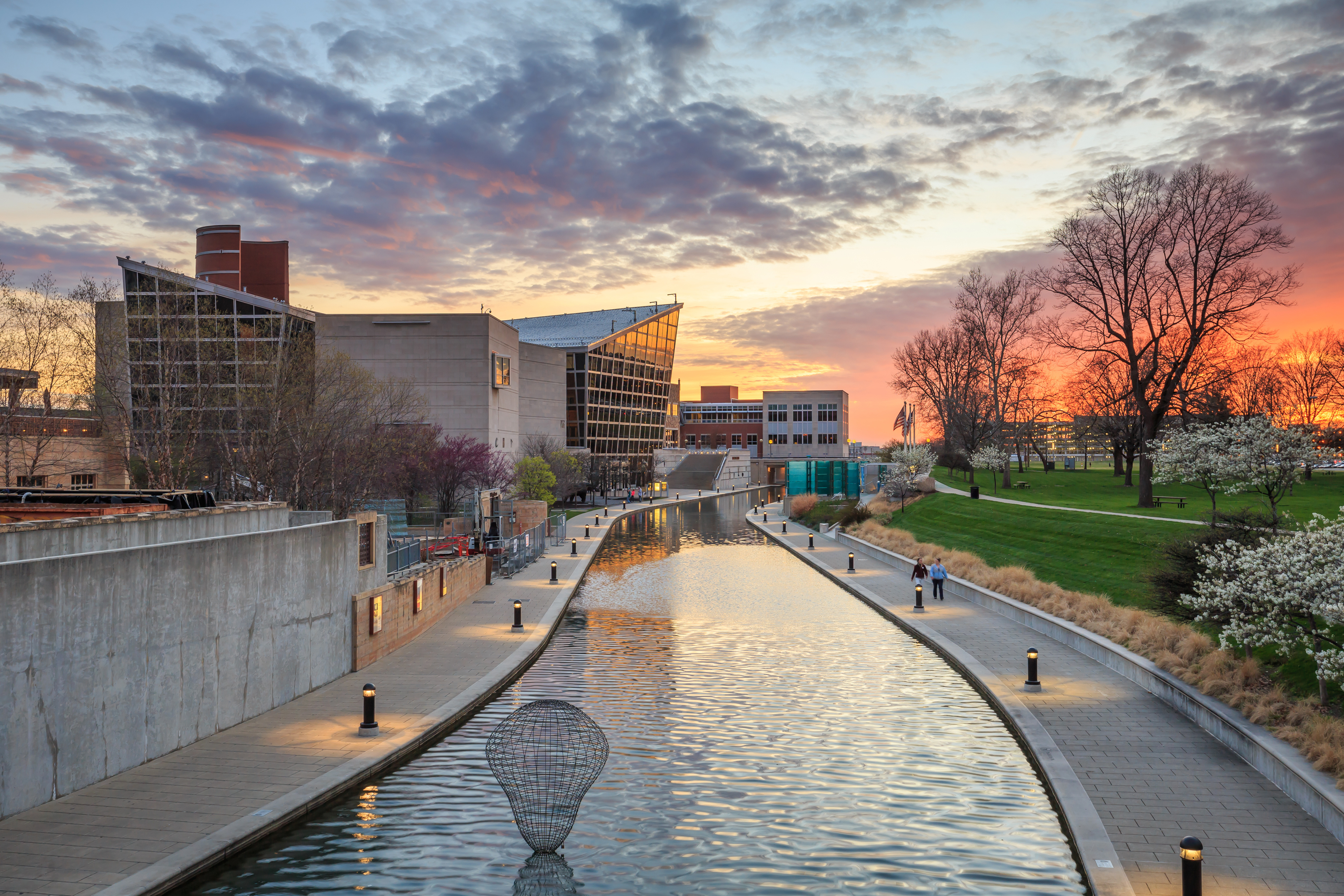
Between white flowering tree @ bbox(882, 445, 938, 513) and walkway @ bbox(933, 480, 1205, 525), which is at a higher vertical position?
white flowering tree @ bbox(882, 445, 938, 513)

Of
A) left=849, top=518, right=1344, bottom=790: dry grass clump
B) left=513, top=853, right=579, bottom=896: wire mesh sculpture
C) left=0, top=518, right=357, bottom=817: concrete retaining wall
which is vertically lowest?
left=513, top=853, right=579, bottom=896: wire mesh sculpture

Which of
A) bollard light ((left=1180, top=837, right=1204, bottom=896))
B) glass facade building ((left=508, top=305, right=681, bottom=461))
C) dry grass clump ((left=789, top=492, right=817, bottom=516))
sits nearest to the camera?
bollard light ((left=1180, top=837, right=1204, bottom=896))

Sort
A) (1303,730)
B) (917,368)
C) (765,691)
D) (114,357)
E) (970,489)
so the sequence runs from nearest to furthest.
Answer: (1303,730), (765,691), (114,357), (970,489), (917,368)

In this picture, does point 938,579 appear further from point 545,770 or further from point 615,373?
point 615,373

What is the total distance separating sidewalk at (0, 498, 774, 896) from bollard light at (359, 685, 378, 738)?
0.17 metres

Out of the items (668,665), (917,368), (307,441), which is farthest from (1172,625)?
(917,368)

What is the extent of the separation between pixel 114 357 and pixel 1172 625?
127 ft

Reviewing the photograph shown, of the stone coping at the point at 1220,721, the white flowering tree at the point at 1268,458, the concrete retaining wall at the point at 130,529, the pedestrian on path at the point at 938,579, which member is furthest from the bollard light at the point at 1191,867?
the pedestrian on path at the point at 938,579

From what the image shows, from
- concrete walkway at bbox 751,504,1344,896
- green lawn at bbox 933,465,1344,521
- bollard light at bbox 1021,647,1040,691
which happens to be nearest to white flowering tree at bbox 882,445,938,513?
green lawn at bbox 933,465,1344,521

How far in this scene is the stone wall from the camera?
61.8ft

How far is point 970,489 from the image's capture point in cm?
5525

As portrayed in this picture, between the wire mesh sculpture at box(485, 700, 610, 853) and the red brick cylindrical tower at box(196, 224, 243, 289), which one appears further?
the red brick cylindrical tower at box(196, 224, 243, 289)

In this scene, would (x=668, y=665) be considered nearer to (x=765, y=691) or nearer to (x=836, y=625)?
(x=765, y=691)

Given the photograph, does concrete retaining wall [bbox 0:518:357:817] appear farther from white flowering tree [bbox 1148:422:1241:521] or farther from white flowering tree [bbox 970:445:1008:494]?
white flowering tree [bbox 970:445:1008:494]
